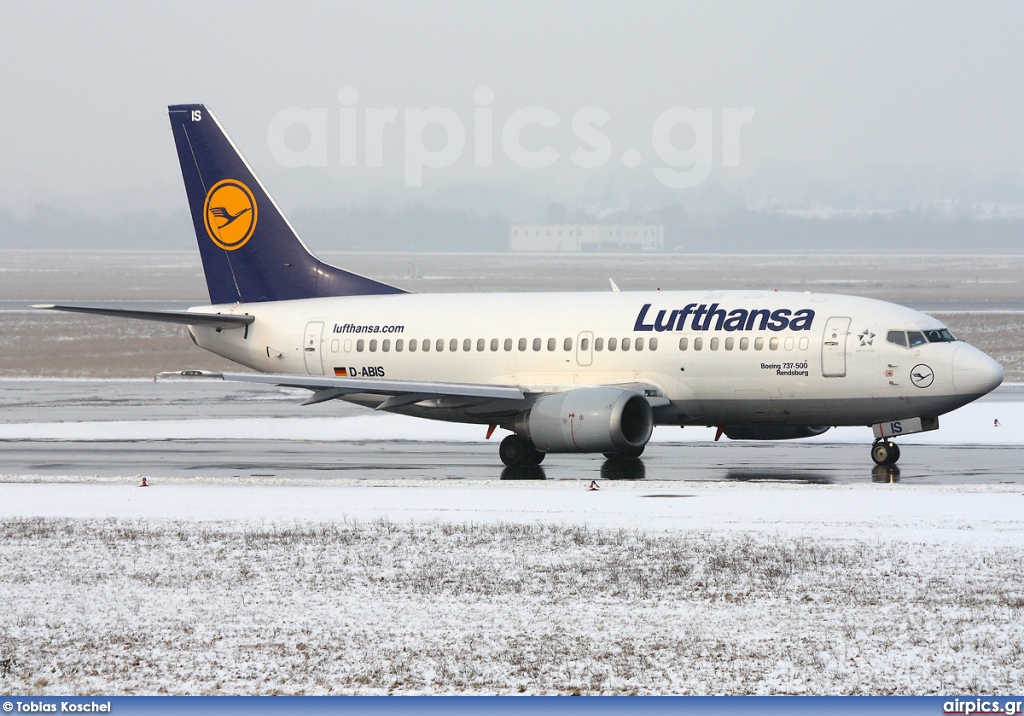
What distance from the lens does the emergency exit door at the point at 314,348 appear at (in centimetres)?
3259

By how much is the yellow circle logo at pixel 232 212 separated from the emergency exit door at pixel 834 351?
1545 cm

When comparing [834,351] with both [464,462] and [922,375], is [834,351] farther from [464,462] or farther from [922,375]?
[464,462]

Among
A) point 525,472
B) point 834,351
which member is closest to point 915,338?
point 834,351

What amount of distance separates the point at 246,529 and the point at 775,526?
7.43 meters

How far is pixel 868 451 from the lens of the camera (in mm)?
29672

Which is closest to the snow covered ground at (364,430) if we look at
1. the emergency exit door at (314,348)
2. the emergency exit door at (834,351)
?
the emergency exit door at (314,348)

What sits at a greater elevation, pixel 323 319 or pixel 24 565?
pixel 323 319

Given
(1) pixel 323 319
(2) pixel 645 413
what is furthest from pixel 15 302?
(2) pixel 645 413

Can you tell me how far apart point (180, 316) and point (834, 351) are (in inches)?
609

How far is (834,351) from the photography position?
27.0 m

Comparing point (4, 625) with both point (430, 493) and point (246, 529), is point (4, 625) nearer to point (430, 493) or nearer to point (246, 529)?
point (246, 529)

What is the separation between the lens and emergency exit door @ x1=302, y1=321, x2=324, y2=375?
32594 mm

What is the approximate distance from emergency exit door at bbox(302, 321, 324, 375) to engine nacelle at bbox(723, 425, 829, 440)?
406 inches

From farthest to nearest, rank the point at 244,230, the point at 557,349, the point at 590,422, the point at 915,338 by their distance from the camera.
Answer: the point at 244,230, the point at 557,349, the point at 915,338, the point at 590,422
